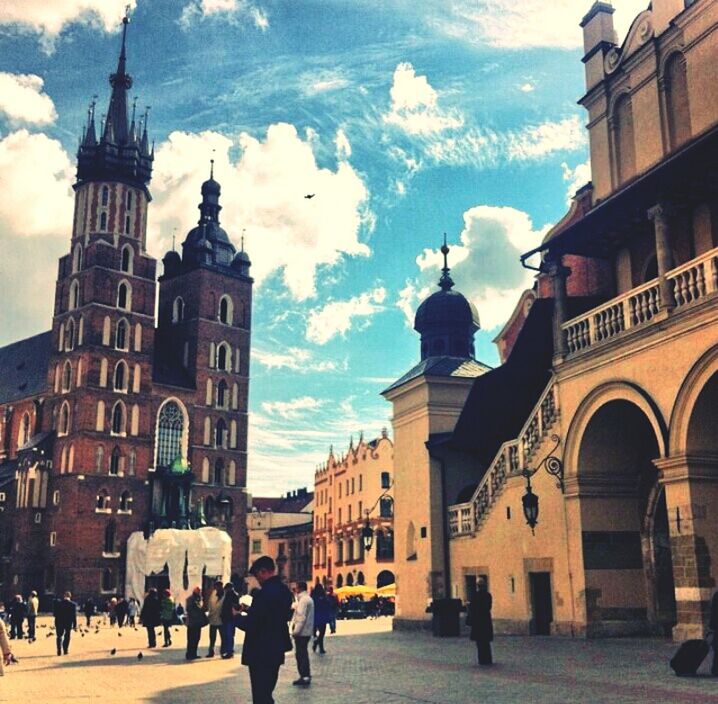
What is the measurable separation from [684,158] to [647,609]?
10.2 metres

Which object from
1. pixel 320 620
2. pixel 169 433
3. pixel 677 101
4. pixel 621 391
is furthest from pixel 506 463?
pixel 169 433

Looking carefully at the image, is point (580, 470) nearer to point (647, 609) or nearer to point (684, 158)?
point (647, 609)

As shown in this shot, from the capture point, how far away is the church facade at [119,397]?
68812mm

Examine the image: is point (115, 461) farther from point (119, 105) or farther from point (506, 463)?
point (506, 463)

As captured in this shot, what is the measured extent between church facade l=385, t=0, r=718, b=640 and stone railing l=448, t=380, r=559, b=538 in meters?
0.07

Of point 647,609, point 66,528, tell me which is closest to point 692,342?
point 647,609

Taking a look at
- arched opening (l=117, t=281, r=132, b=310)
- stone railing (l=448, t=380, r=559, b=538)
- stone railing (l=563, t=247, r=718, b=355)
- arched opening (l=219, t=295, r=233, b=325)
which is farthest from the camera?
arched opening (l=219, t=295, r=233, b=325)

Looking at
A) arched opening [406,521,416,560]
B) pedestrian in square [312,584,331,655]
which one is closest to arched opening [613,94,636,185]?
pedestrian in square [312,584,331,655]

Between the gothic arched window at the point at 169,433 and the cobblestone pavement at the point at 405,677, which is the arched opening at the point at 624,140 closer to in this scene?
the cobblestone pavement at the point at 405,677

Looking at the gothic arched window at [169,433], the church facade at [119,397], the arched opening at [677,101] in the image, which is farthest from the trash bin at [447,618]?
the gothic arched window at [169,433]

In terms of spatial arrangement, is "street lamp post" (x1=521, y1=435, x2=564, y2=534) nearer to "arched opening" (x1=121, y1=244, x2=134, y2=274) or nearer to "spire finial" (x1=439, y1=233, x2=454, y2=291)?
"spire finial" (x1=439, y1=233, x2=454, y2=291)

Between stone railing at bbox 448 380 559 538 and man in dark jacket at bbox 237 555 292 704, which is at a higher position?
stone railing at bbox 448 380 559 538

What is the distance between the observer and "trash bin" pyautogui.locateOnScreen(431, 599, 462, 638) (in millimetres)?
25109

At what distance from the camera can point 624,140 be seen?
24719 millimetres
